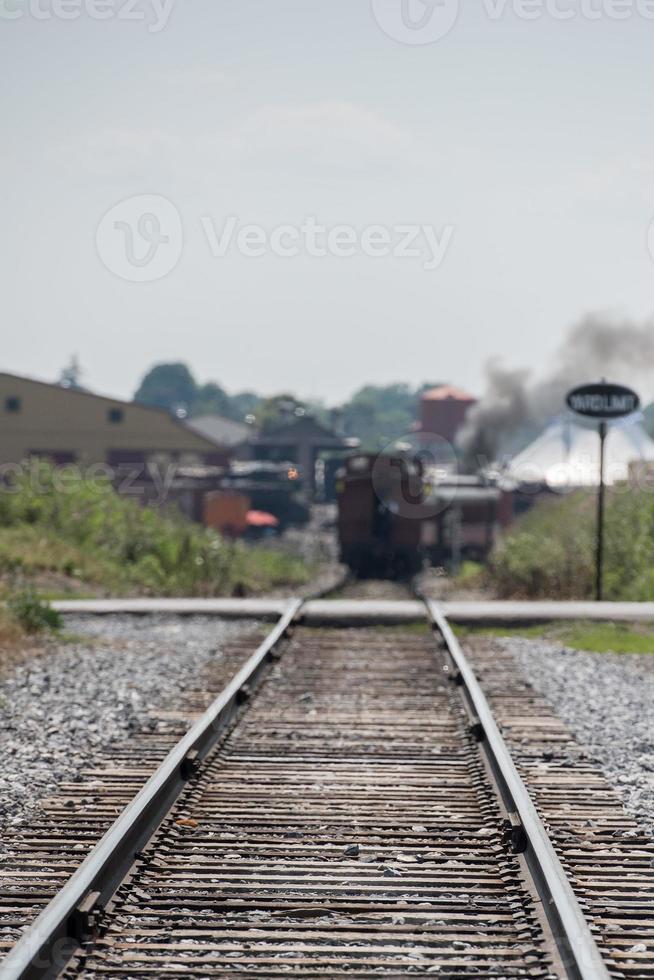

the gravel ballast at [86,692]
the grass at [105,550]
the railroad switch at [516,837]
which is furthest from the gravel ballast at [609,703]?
the grass at [105,550]

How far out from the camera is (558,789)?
6207 millimetres

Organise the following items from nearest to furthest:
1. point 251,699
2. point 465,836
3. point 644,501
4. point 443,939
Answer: point 443,939 → point 465,836 → point 251,699 → point 644,501

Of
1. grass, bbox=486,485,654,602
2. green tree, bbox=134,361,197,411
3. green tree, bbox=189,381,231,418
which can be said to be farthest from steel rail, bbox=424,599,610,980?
green tree, bbox=134,361,197,411

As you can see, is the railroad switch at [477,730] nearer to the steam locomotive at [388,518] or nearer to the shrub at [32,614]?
the shrub at [32,614]

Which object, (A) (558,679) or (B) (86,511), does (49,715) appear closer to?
(A) (558,679)

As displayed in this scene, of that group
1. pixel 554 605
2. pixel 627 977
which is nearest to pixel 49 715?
pixel 627 977

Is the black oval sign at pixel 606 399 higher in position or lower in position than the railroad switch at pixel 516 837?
higher

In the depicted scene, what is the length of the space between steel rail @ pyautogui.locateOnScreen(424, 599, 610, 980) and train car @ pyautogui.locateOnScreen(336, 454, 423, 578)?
78.0 ft

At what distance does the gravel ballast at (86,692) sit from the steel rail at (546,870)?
242 cm

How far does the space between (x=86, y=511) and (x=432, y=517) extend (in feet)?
37.2

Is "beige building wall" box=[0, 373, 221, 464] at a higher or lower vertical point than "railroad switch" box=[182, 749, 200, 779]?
higher

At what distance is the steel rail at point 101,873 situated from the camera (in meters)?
3.62

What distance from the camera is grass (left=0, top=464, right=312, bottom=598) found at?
64.1 feet

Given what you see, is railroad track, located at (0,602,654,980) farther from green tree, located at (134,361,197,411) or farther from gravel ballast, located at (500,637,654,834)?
green tree, located at (134,361,197,411)
